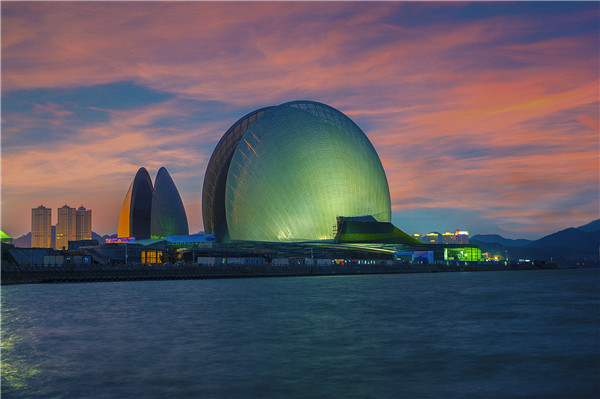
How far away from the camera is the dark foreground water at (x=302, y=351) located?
16.5m

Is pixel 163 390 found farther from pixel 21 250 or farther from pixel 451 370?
pixel 21 250

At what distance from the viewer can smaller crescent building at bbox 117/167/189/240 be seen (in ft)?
403

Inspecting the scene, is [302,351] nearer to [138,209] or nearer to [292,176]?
[292,176]

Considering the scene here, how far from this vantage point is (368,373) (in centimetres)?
1823

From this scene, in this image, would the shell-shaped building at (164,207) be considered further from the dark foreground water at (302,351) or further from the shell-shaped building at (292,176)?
the dark foreground water at (302,351)

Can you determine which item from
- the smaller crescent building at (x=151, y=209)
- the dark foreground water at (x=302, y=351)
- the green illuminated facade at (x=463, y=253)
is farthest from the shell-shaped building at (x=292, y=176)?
the dark foreground water at (x=302, y=351)

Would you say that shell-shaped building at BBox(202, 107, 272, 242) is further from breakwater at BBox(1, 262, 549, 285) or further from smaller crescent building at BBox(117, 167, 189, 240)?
breakwater at BBox(1, 262, 549, 285)

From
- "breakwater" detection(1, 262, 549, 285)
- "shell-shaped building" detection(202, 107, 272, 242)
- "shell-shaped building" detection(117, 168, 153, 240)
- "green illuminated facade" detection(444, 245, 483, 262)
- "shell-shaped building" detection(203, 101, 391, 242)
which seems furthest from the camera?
"shell-shaped building" detection(117, 168, 153, 240)

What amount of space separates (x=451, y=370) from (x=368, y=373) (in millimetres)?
2568

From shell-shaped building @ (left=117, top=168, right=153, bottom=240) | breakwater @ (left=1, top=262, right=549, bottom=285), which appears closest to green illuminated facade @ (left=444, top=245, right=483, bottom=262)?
breakwater @ (left=1, top=262, right=549, bottom=285)

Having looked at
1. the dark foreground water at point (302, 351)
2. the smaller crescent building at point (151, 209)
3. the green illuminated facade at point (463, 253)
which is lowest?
the dark foreground water at point (302, 351)

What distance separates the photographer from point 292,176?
9819 cm

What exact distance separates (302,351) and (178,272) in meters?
60.5

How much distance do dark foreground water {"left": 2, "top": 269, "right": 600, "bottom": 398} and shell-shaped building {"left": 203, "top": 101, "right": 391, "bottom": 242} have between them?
5894 centimetres
